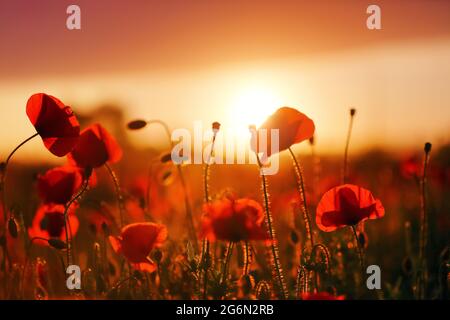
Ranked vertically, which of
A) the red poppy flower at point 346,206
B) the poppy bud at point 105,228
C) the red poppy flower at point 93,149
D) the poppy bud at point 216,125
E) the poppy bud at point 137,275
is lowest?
the poppy bud at point 137,275

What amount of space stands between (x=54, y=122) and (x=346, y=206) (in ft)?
3.67

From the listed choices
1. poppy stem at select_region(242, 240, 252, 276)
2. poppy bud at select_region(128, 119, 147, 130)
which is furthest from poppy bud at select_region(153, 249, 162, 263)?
poppy bud at select_region(128, 119, 147, 130)

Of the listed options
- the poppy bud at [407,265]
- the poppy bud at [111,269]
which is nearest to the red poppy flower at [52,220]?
the poppy bud at [111,269]

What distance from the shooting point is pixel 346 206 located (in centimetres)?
254

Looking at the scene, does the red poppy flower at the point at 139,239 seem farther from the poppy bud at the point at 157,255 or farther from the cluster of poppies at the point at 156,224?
the poppy bud at the point at 157,255

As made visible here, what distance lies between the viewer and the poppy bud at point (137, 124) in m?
3.04

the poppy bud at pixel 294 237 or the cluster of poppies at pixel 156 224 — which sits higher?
the cluster of poppies at pixel 156 224

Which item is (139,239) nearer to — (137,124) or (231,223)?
(231,223)

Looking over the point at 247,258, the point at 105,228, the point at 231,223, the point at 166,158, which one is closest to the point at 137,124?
the point at 166,158

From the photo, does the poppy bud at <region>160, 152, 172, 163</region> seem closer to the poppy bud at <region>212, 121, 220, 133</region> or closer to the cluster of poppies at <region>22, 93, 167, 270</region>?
the cluster of poppies at <region>22, 93, 167, 270</region>

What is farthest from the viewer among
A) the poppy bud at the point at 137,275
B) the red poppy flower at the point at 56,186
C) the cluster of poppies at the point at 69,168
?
the red poppy flower at the point at 56,186

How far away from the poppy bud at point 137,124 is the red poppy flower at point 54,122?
1.33ft

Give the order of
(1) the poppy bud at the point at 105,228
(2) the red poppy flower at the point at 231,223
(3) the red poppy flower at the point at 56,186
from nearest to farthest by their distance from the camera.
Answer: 1. (2) the red poppy flower at the point at 231,223
2. (3) the red poppy flower at the point at 56,186
3. (1) the poppy bud at the point at 105,228
